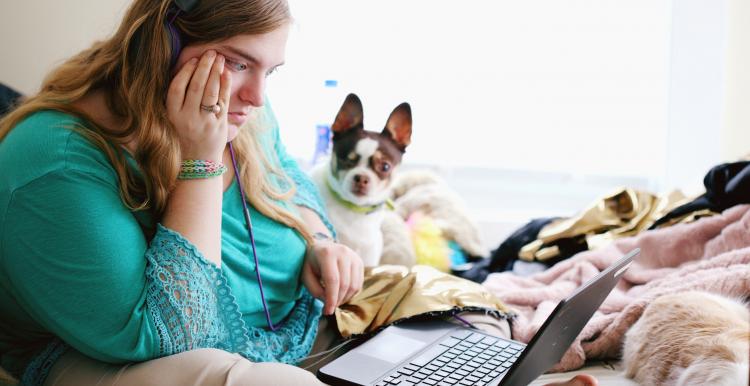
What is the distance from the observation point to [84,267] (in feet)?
2.89

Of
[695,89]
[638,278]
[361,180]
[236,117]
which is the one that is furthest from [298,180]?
[695,89]

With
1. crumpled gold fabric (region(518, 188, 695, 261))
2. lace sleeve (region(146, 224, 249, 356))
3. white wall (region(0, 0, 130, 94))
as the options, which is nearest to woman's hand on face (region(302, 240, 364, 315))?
lace sleeve (region(146, 224, 249, 356))

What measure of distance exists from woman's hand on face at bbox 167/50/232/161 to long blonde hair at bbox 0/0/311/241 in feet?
0.08

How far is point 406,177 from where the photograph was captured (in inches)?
92.1

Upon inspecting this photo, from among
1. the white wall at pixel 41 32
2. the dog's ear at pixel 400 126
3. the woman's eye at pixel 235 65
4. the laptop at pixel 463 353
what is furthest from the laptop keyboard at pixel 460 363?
the white wall at pixel 41 32

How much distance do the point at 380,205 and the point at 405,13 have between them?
3.12ft

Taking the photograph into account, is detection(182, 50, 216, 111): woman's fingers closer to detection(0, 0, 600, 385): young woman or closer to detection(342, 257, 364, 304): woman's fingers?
detection(0, 0, 600, 385): young woman

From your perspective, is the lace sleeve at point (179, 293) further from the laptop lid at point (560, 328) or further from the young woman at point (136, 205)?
the laptop lid at point (560, 328)

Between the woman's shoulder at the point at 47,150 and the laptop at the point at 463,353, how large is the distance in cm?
43

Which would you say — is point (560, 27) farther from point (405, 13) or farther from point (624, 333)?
point (624, 333)

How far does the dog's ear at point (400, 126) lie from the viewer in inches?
65.5

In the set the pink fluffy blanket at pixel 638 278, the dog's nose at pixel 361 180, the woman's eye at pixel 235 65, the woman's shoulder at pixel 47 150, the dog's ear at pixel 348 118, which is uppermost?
the woman's eye at pixel 235 65

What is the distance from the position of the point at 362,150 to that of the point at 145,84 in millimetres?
766

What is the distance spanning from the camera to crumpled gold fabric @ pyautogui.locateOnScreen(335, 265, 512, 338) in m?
1.30
